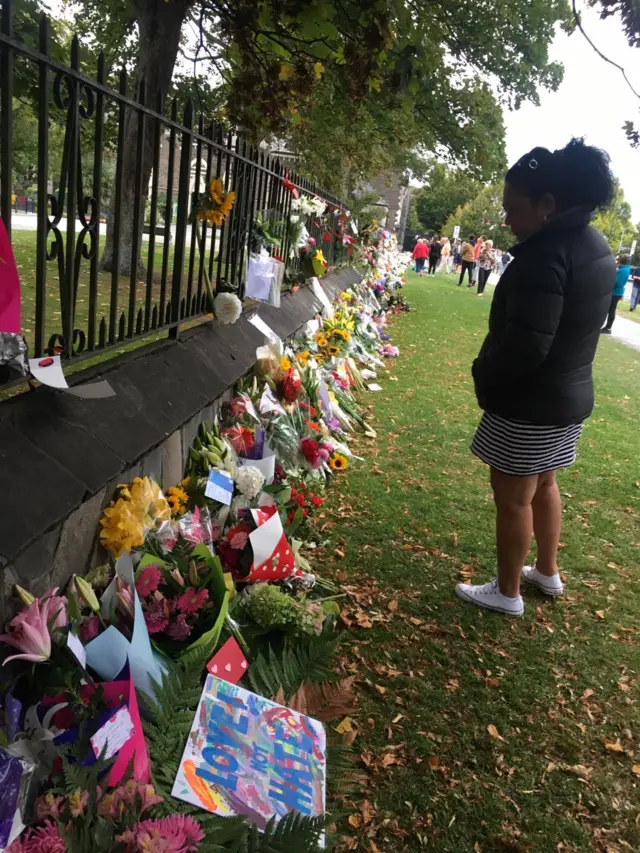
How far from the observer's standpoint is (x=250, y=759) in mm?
1746

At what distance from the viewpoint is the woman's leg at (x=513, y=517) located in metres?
2.77

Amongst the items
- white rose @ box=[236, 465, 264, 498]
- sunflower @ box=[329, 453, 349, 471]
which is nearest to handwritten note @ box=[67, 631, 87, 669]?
white rose @ box=[236, 465, 264, 498]

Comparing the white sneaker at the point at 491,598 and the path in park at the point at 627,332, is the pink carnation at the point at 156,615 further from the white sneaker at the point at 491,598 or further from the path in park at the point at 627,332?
the path in park at the point at 627,332

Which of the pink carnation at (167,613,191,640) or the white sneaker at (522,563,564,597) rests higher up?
the pink carnation at (167,613,191,640)

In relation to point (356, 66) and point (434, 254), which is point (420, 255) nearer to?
point (434, 254)

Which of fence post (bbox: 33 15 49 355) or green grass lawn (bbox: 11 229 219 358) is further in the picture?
green grass lawn (bbox: 11 229 219 358)

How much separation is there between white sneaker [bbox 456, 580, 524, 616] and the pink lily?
6.86 ft

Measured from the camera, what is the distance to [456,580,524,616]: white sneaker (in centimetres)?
301

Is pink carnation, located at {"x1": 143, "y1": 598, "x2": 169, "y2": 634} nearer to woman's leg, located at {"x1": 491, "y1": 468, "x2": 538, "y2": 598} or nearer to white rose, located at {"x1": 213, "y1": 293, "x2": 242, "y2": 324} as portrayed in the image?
woman's leg, located at {"x1": 491, "y1": 468, "x2": 538, "y2": 598}

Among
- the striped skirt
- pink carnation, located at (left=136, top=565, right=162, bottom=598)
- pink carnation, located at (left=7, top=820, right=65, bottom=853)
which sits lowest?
pink carnation, located at (left=7, top=820, right=65, bottom=853)

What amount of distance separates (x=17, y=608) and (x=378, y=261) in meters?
13.1

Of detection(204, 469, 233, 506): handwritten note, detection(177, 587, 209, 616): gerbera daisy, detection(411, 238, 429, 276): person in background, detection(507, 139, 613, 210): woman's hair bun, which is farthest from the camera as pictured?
detection(411, 238, 429, 276): person in background

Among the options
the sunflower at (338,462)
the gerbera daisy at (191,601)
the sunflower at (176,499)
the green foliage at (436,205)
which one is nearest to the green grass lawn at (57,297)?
the sunflower at (338,462)

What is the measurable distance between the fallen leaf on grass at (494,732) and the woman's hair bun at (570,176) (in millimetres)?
1974
